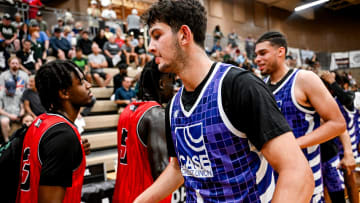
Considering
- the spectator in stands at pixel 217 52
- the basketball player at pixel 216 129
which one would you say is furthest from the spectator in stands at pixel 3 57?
the spectator in stands at pixel 217 52

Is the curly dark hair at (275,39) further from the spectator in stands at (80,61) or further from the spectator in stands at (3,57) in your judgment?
the spectator in stands at (3,57)

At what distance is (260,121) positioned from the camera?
1015mm

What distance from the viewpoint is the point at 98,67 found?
29.6ft

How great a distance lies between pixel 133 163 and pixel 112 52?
27.2ft

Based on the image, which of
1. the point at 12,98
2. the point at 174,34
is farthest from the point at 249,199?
the point at 12,98

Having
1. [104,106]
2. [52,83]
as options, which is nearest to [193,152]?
[52,83]

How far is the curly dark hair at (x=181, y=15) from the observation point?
4.33 feet

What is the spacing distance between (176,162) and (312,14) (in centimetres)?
2383

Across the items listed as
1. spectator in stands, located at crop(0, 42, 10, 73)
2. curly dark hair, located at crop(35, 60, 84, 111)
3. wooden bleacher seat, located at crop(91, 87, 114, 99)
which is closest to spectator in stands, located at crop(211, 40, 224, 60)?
wooden bleacher seat, located at crop(91, 87, 114, 99)

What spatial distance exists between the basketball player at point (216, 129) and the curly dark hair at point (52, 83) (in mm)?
835

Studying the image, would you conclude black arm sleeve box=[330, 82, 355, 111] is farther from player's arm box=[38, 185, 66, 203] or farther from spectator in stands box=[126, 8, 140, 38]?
spectator in stands box=[126, 8, 140, 38]

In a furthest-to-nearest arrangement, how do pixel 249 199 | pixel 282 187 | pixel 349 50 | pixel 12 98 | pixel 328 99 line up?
pixel 349 50, pixel 12 98, pixel 328 99, pixel 249 199, pixel 282 187

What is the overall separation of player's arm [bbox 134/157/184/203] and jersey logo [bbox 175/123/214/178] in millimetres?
157

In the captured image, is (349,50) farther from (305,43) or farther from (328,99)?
(328,99)
